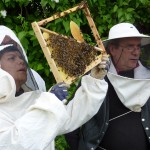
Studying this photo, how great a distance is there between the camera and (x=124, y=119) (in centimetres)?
311

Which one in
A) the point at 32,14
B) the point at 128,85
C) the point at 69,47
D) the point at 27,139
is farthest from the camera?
the point at 32,14

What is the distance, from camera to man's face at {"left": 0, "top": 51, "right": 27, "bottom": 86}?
2348 mm

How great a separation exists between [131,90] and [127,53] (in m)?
0.28

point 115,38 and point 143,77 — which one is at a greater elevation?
point 115,38

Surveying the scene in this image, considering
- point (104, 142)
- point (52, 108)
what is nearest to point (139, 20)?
point (104, 142)

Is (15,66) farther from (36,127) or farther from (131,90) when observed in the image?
(131,90)

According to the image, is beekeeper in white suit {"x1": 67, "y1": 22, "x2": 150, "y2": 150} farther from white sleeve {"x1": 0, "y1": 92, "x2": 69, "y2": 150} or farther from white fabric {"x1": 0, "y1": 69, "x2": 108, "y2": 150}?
white sleeve {"x1": 0, "y1": 92, "x2": 69, "y2": 150}

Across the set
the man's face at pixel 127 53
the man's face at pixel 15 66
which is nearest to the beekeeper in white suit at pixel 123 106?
the man's face at pixel 127 53

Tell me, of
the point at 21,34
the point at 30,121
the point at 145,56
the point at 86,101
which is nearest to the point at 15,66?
the point at 30,121

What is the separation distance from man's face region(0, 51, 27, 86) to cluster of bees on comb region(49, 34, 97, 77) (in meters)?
0.21

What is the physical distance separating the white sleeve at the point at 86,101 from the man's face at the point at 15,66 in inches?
16.3

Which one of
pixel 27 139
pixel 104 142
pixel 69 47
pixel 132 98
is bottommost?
pixel 104 142

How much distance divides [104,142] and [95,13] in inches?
64.6

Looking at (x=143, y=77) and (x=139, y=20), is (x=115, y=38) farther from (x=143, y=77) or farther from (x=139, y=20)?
(x=139, y=20)
